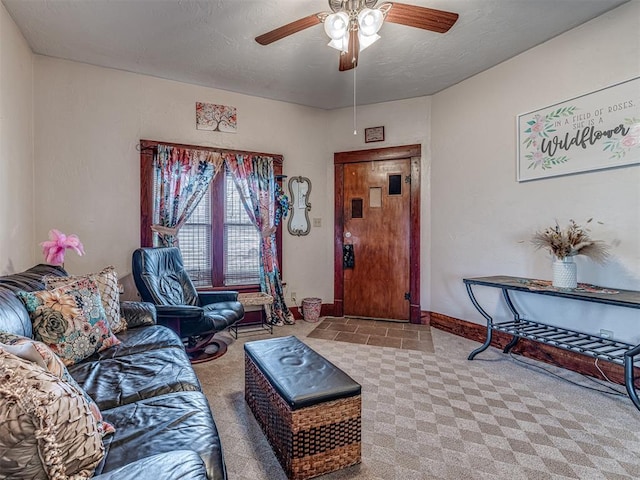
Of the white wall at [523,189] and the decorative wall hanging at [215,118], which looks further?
the decorative wall hanging at [215,118]

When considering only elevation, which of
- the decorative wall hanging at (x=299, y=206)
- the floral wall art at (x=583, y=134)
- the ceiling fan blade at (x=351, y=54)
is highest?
the ceiling fan blade at (x=351, y=54)

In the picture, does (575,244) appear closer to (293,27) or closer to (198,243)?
(293,27)

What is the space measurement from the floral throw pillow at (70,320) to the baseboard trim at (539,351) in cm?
317

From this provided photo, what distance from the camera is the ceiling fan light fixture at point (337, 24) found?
2.03 meters

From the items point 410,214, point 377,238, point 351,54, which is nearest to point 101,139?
point 351,54

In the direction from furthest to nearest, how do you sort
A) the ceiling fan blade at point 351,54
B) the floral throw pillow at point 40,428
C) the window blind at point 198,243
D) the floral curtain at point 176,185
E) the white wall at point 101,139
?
the window blind at point 198,243 → the floral curtain at point 176,185 → the white wall at point 101,139 → the ceiling fan blade at point 351,54 → the floral throw pillow at point 40,428

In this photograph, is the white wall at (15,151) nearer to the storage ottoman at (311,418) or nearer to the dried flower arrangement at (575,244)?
the storage ottoman at (311,418)

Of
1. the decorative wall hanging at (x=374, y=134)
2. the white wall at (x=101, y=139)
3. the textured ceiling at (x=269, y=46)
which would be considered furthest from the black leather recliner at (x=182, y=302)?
the decorative wall hanging at (x=374, y=134)

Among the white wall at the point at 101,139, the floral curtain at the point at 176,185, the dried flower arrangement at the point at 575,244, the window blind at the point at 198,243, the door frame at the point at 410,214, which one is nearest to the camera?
the dried flower arrangement at the point at 575,244

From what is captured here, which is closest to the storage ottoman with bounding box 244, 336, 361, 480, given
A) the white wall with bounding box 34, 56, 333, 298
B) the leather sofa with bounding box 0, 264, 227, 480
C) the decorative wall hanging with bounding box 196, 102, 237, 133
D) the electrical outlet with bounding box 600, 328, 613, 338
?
the leather sofa with bounding box 0, 264, 227, 480

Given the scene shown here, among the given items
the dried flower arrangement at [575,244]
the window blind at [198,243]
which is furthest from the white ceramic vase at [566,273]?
the window blind at [198,243]

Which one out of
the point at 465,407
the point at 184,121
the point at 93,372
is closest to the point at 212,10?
the point at 184,121

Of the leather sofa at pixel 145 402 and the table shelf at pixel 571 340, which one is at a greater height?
the leather sofa at pixel 145 402

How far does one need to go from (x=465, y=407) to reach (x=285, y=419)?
52.2 inches
